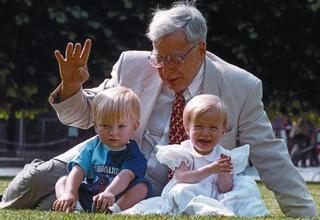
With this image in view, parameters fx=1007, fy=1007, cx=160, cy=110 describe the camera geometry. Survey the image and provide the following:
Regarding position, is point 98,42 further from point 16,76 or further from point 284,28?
point 284,28

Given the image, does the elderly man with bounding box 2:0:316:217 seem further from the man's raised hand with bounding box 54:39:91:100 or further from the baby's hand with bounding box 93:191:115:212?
the baby's hand with bounding box 93:191:115:212

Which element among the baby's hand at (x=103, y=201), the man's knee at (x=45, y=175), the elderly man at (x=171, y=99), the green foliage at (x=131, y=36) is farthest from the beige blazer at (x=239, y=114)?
the green foliage at (x=131, y=36)

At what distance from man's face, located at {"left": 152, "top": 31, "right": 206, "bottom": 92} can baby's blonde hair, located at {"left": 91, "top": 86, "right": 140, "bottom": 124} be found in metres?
0.22

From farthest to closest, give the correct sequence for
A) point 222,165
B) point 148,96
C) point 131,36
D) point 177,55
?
point 131,36 < point 148,96 < point 177,55 < point 222,165

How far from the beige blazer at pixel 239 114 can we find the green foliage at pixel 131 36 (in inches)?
330

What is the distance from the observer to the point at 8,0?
1420 centimetres

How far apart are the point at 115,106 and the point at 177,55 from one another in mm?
435

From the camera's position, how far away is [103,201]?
5086 mm

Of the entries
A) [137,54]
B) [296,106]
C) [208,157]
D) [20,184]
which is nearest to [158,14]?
[137,54]

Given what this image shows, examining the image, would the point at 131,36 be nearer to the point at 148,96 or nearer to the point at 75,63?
the point at 148,96

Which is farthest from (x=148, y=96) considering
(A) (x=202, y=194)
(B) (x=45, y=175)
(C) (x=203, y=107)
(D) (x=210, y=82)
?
(A) (x=202, y=194)

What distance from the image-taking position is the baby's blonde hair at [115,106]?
525cm

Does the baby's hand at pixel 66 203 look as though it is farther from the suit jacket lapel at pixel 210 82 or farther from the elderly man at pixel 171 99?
the suit jacket lapel at pixel 210 82

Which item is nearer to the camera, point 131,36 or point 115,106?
point 115,106
